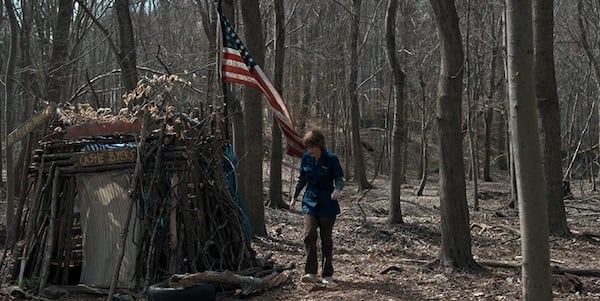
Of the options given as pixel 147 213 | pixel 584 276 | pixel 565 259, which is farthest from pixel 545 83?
pixel 147 213

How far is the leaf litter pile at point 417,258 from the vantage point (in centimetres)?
684

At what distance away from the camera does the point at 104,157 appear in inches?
280

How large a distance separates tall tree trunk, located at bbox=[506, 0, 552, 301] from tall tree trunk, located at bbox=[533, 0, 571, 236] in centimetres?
677

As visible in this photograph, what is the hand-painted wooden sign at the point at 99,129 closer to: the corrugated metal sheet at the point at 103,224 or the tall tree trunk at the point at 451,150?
the corrugated metal sheet at the point at 103,224

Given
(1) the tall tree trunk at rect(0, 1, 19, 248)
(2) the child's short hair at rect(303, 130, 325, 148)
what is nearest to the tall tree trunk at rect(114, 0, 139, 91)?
(1) the tall tree trunk at rect(0, 1, 19, 248)

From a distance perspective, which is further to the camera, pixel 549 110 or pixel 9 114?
pixel 9 114

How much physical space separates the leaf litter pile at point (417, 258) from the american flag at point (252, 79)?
171 cm

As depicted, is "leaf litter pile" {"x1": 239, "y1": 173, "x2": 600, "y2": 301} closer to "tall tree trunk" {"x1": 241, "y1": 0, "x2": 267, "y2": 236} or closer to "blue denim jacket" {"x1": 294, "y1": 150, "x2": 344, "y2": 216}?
"tall tree trunk" {"x1": 241, "y1": 0, "x2": 267, "y2": 236}

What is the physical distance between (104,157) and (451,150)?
405 centimetres

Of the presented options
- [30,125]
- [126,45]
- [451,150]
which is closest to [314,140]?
[451,150]

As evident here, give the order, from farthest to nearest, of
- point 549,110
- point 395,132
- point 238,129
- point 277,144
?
point 277,144
point 395,132
point 238,129
point 549,110

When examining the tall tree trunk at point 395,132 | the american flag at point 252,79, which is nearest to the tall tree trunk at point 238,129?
the american flag at point 252,79

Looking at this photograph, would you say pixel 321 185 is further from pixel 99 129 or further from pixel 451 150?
pixel 99 129

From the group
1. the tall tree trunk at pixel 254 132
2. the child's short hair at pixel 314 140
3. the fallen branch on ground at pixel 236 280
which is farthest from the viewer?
the tall tree trunk at pixel 254 132
